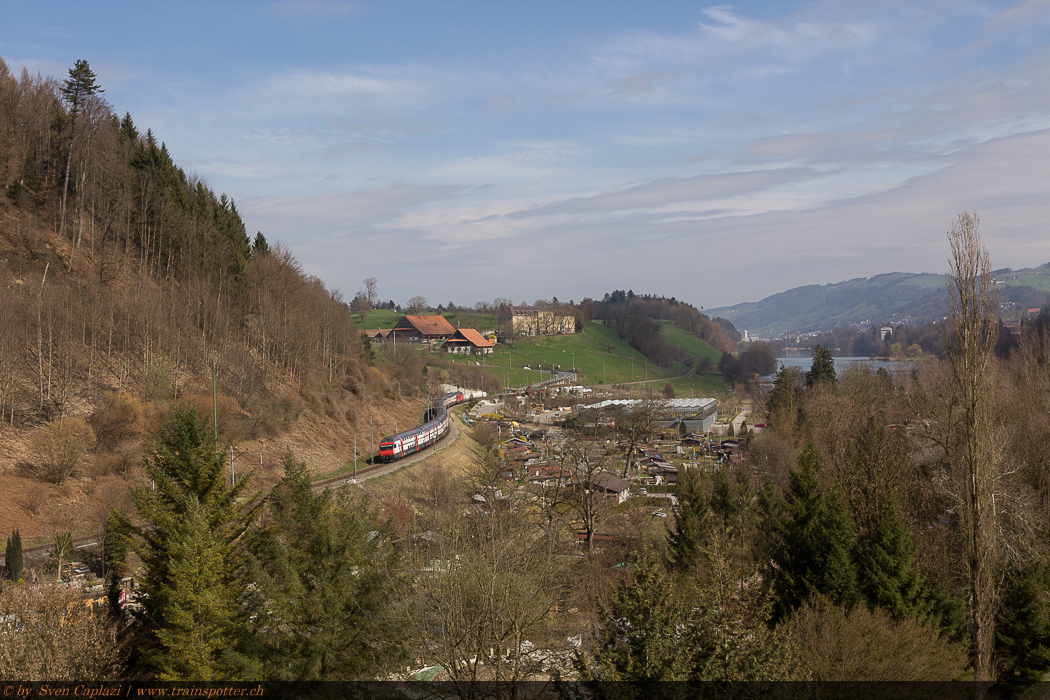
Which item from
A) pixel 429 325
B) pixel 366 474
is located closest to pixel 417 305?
pixel 429 325

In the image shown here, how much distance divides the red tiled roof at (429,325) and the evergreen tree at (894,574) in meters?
133

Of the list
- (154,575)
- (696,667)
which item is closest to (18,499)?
(154,575)

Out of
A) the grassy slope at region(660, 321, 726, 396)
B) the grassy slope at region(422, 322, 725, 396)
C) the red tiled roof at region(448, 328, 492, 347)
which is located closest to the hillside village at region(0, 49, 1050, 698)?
the grassy slope at region(422, 322, 725, 396)

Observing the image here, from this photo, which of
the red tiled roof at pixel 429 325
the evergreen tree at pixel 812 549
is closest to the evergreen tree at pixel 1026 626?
the evergreen tree at pixel 812 549

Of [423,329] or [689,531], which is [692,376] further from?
[689,531]

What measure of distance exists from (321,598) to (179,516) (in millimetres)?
4765

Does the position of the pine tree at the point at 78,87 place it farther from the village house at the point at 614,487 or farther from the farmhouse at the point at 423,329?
the farmhouse at the point at 423,329

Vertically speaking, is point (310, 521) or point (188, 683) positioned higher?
point (310, 521)

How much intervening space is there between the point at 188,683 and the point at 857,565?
19673mm

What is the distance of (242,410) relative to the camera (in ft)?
160

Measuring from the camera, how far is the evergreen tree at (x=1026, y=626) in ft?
65.1

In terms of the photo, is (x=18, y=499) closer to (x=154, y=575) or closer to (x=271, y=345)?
(x=154, y=575)

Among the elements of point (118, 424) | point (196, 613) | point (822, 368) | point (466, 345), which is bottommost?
point (196, 613)

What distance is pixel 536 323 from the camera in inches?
6845
